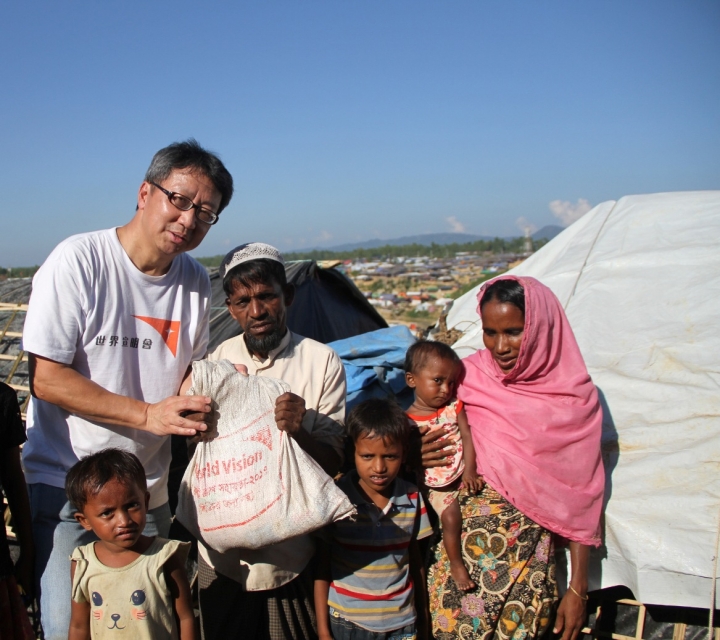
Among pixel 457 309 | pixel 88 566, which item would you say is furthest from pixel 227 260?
pixel 457 309

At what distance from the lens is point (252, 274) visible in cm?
204

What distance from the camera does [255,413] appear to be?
1.78 metres

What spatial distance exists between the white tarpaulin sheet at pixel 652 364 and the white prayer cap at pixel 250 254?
167 cm

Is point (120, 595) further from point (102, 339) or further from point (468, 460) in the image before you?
point (468, 460)

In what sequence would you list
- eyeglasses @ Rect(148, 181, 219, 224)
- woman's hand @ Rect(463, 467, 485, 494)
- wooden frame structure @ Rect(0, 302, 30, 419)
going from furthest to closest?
wooden frame structure @ Rect(0, 302, 30, 419) → woman's hand @ Rect(463, 467, 485, 494) → eyeglasses @ Rect(148, 181, 219, 224)

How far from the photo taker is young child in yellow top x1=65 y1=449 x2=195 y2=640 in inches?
66.2

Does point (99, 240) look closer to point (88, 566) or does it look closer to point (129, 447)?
point (129, 447)

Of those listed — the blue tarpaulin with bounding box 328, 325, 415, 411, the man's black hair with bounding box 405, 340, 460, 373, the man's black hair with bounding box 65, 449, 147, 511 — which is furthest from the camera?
the blue tarpaulin with bounding box 328, 325, 415, 411

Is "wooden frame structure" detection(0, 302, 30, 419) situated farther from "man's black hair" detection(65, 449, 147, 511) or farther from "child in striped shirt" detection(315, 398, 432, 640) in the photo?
"child in striped shirt" detection(315, 398, 432, 640)

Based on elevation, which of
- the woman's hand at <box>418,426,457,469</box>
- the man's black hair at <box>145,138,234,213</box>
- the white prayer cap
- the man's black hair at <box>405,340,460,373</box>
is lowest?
the woman's hand at <box>418,426,457,469</box>

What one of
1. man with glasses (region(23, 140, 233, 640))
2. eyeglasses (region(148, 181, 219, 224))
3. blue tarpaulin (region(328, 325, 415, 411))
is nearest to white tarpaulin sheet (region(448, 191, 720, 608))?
blue tarpaulin (region(328, 325, 415, 411))

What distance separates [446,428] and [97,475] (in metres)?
1.24

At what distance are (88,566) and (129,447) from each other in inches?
14.5

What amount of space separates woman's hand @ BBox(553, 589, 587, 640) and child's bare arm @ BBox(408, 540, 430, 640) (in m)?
0.50
